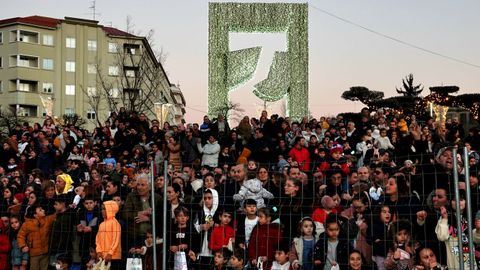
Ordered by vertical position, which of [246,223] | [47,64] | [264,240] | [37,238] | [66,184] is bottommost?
[37,238]

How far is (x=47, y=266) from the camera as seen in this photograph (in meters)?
10.6

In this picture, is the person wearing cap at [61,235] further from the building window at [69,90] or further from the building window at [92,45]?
the building window at [92,45]

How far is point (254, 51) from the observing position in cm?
2444

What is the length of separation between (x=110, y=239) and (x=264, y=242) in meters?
2.31

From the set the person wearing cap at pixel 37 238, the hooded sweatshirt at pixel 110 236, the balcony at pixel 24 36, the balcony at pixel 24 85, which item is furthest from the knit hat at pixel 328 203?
the balcony at pixel 24 36

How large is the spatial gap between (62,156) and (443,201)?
10428 millimetres

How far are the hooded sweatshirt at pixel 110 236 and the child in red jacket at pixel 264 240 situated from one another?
2.01 m

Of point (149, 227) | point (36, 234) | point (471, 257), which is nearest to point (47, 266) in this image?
point (36, 234)

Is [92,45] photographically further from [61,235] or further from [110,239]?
[110,239]

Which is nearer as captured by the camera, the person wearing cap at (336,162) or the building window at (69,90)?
the person wearing cap at (336,162)

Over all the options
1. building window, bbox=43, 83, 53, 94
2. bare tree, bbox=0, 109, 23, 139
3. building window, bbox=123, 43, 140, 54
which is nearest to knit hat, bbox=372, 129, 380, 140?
building window, bbox=123, 43, 140, 54

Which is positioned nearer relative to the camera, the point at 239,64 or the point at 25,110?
the point at 239,64

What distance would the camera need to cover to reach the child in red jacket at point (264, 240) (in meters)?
9.07

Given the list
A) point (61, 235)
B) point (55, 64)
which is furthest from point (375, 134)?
point (55, 64)
